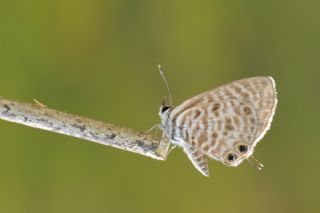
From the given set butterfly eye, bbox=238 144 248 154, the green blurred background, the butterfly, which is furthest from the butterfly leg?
the green blurred background

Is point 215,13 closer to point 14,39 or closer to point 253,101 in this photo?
point 14,39

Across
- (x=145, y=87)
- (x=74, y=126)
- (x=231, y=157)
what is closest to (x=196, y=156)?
(x=231, y=157)

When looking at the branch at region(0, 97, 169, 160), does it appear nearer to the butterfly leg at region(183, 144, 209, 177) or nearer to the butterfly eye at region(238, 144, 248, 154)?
the butterfly leg at region(183, 144, 209, 177)

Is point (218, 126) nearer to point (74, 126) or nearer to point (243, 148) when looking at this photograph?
point (243, 148)

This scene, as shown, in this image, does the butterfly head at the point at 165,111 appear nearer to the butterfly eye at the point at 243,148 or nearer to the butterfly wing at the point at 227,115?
the butterfly wing at the point at 227,115

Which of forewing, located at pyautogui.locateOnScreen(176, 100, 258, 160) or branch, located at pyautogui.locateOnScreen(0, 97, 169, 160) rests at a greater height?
forewing, located at pyautogui.locateOnScreen(176, 100, 258, 160)

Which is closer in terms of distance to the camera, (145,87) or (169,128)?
(169,128)
